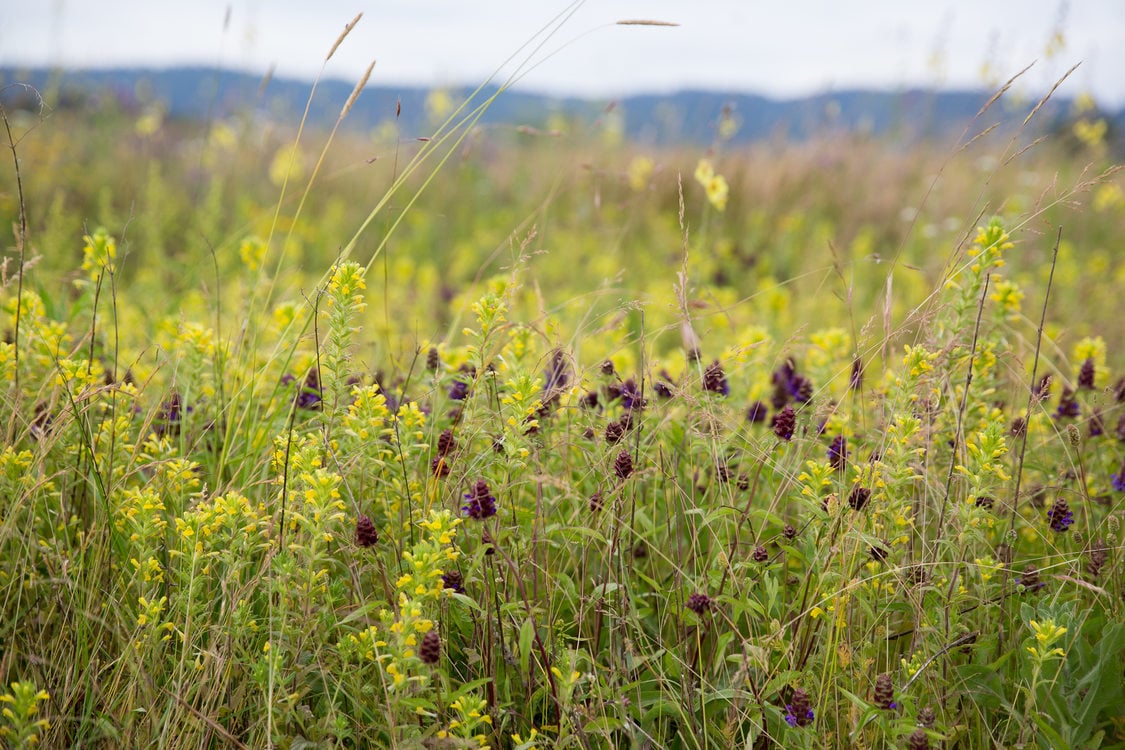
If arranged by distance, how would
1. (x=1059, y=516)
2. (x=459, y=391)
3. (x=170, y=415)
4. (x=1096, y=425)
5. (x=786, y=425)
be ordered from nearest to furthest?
1. (x=786, y=425)
2. (x=1059, y=516)
3. (x=170, y=415)
4. (x=459, y=391)
5. (x=1096, y=425)

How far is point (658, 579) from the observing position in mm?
1872

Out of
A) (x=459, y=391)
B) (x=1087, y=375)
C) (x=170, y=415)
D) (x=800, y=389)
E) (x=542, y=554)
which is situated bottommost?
(x=542, y=554)

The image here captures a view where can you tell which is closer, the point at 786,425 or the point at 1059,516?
the point at 786,425

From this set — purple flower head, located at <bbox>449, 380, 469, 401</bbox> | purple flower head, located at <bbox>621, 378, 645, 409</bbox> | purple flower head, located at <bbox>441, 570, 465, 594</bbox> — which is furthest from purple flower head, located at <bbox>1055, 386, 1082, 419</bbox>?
purple flower head, located at <bbox>441, 570, 465, 594</bbox>

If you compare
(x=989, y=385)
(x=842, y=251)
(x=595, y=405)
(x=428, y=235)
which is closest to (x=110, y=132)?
(x=428, y=235)

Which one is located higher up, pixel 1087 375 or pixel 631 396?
pixel 1087 375

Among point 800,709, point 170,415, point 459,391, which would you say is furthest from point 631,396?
point 170,415

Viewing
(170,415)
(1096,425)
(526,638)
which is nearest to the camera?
(526,638)

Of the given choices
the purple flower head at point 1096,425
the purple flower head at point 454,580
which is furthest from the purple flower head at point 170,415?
the purple flower head at point 1096,425

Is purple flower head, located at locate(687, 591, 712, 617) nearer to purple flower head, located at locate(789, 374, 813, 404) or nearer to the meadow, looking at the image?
the meadow

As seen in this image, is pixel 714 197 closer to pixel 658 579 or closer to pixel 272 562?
pixel 658 579

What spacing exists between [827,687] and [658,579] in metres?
0.47

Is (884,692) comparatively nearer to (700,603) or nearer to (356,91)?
(700,603)

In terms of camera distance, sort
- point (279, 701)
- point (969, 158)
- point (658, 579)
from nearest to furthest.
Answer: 1. point (279, 701)
2. point (658, 579)
3. point (969, 158)
